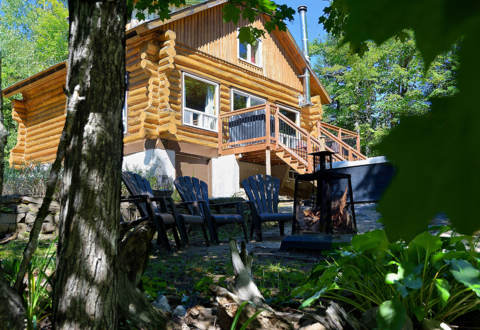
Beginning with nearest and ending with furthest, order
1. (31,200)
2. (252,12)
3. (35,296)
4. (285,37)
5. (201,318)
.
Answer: (35,296) → (201,318) → (252,12) → (31,200) → (285,37)

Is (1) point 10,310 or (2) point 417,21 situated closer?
(2) point 417,21

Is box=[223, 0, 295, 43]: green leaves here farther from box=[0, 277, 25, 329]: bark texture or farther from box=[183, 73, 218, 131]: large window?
box=[183, 73, 218, 131]: large window

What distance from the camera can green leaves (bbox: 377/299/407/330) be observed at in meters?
1.55

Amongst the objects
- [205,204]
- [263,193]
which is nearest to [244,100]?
[263,193]

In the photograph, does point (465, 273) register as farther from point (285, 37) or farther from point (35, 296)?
point (285, 37)

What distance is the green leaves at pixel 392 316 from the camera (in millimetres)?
1548

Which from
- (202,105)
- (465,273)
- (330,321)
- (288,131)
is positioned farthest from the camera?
(202,105)

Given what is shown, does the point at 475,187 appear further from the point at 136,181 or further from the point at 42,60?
the point at 42,60

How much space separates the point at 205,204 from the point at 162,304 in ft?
11.5

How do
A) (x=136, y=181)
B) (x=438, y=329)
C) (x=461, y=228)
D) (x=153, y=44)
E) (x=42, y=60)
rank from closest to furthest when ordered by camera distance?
(x=461, y=228) < (x=438, y=329) < (x=136, y=181) < (x=153, y=44) < (x=42, y=60)

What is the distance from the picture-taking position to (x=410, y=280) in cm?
165

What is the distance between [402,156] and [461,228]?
0.03 m

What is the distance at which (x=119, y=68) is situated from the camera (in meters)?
1.69

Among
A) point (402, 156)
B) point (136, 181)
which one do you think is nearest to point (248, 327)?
point (402, 156)
